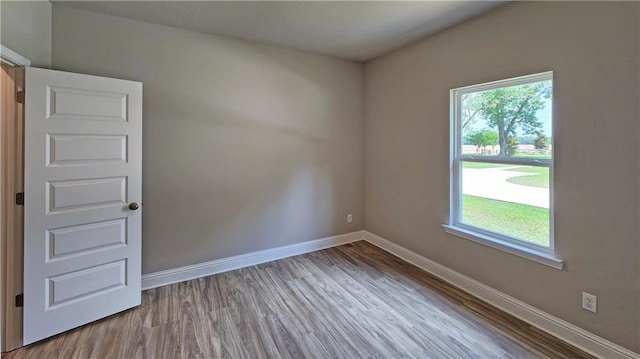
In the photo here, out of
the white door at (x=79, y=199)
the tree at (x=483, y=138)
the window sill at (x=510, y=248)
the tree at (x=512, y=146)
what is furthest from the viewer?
the tree at (x=483, y=138)

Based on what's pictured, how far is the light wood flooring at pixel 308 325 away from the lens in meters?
1.98

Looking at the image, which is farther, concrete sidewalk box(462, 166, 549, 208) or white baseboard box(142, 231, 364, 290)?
white baseboard box(142, 231, 364, 290)

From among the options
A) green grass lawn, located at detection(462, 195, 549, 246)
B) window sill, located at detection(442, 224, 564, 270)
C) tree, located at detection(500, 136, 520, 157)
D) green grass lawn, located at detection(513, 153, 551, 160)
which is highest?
tree, located at detection(500, 136, 520, 157)

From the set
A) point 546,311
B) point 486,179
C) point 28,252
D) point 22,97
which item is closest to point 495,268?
point 546,311

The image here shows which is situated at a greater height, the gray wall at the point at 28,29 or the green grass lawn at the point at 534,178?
the gray wall at the point at 28,29

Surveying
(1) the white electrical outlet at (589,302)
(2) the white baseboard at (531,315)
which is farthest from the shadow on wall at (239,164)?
(1) the white electrical outlet at (589,302)

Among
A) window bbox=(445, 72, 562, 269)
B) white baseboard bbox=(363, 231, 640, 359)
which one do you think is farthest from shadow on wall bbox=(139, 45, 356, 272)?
window bbox=(445, 72, 562, 269)

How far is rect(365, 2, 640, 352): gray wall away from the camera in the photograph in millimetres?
1803

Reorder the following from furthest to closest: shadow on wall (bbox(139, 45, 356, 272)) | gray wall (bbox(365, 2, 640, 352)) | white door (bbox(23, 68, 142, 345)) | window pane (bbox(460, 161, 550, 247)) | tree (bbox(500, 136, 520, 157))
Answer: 1. shadow on wall (bbox(139, 45, 356, 272))
2. tree (bbox(500, 136, 520, 157))
3. window pane (bbox(460, 161, 550, 247))
4. white door (bbox(23, 68, 142, 345))
5. gray wall (bbox(365, 2, 640, 352))

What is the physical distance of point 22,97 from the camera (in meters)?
1.98

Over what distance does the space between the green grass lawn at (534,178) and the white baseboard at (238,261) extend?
7.46 ft

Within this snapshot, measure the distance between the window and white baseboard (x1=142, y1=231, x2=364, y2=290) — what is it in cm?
158

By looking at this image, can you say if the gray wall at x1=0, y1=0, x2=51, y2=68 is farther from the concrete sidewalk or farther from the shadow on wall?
the concrete sidewalk

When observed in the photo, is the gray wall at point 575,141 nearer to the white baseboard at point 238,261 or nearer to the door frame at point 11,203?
the white baseboard at point 238,261
